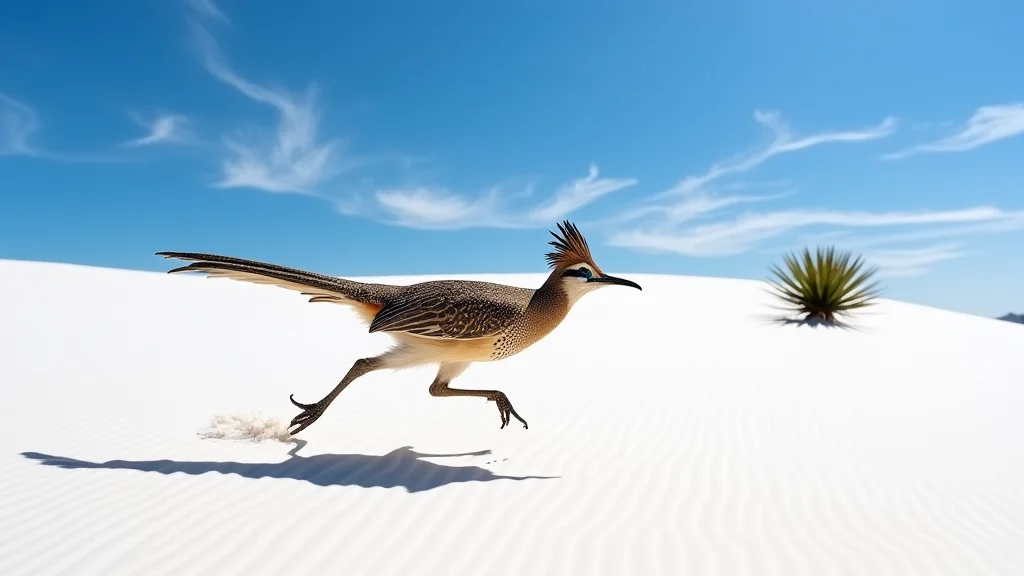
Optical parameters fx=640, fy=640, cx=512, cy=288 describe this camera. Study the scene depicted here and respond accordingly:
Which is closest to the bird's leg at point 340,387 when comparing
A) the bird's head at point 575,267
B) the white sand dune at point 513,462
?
the white sand dune at point 513,462

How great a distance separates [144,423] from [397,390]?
292 centimetres

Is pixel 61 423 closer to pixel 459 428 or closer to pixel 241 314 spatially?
pixel 459 428

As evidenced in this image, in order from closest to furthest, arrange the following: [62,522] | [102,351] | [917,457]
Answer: [62,522] < [917,457] < [102,351]

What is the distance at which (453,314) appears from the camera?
16.8 feet

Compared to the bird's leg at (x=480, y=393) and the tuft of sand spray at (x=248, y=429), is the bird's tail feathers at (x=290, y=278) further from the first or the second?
the tuft of sand spray at (x=248, y=429)

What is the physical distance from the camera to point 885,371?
429 inches

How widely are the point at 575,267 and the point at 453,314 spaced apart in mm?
1049

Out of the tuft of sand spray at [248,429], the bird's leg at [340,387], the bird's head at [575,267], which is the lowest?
the tuft of sand spray at [248,429]

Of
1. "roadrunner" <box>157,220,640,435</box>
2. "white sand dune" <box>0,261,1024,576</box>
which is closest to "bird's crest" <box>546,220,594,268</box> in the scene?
"roadrunner" <box>157,220,640,435</box>

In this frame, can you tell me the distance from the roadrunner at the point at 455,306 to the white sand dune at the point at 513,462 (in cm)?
95

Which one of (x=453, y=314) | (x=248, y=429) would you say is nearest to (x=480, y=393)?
(x=453, y=314)

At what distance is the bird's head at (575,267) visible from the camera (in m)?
5.11

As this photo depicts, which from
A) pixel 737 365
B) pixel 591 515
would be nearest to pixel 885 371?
pixel 737 365

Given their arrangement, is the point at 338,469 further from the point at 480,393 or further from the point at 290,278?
the point at 290,278
